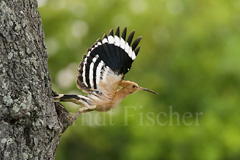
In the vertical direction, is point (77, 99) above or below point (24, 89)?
above

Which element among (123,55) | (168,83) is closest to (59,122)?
(123,55)

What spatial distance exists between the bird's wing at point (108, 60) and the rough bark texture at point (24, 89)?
2.74 ft

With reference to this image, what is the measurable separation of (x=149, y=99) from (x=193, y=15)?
84.8 inches

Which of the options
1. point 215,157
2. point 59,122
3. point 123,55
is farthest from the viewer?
point 215,157

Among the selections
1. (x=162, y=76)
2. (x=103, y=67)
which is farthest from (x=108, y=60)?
(x=162, y=76)

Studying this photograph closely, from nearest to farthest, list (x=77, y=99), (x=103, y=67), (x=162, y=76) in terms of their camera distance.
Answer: (x=77, y=99) < (x=103, y=67) < (x=162, y=76)

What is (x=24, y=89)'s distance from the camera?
301 cm

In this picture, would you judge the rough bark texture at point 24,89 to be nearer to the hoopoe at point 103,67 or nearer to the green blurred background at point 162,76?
the hoopoe at point 103,67

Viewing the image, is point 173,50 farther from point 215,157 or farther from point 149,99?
point 215,157

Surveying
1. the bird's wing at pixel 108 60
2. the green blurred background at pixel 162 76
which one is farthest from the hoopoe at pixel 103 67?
the green blurred background at pixel 162 76

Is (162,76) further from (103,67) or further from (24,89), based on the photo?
(24,89)

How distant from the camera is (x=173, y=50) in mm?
9844

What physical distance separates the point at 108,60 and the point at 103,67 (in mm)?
83

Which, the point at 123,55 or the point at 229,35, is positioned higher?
the point at 229,35
